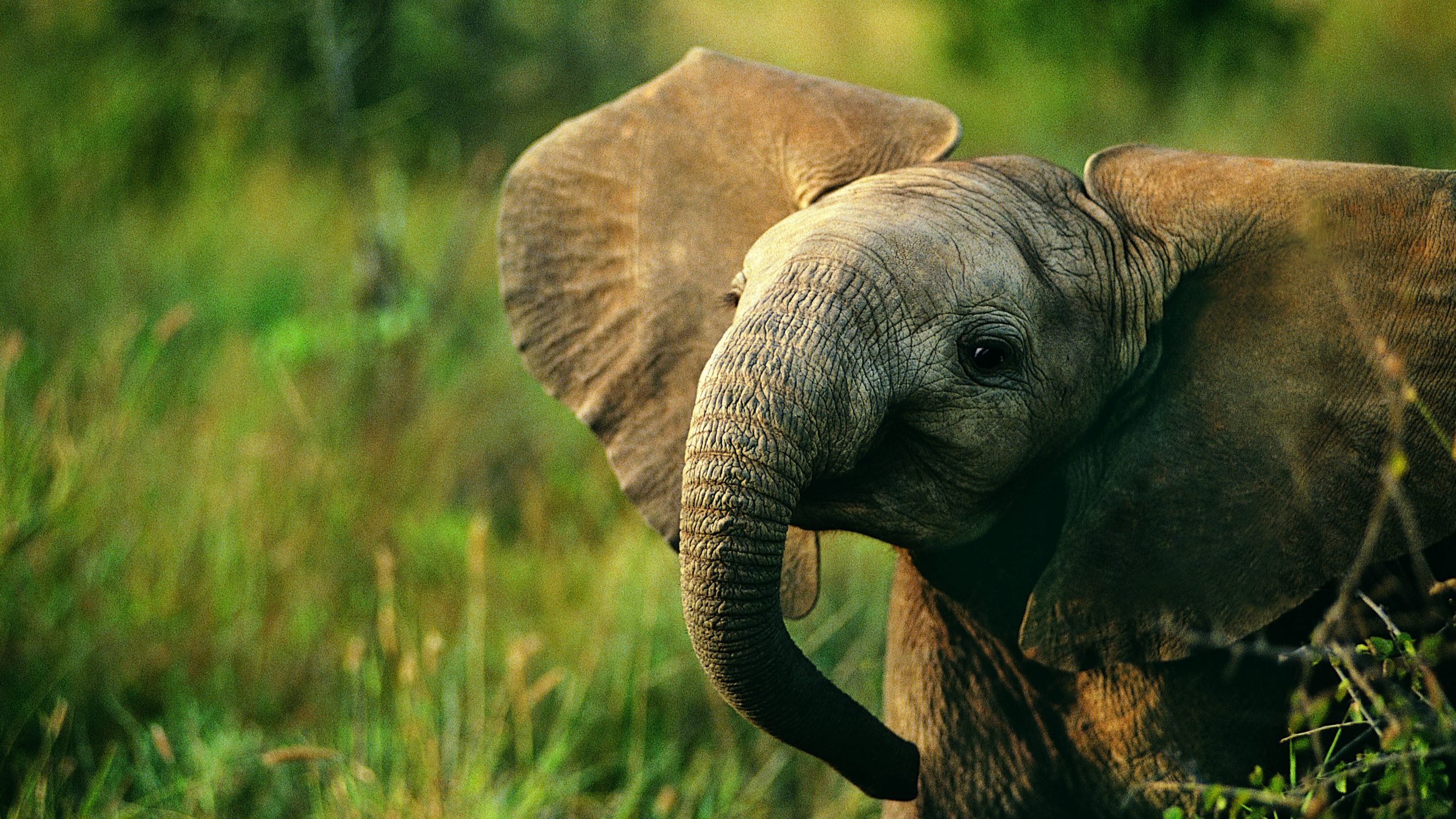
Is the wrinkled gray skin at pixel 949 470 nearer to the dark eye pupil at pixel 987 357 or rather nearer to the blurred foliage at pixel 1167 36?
the dark eye pupil at pixel 987 357

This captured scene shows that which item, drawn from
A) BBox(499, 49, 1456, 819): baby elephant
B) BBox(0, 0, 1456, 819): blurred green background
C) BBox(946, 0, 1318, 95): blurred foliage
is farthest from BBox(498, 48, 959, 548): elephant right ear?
BBox(946, 0, 1318, 95): blurred foliage

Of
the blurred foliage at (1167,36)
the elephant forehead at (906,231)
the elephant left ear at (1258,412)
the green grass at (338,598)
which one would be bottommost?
the green grass at (338,598)

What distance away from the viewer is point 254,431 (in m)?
4.98

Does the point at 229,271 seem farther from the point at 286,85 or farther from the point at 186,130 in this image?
the point at 286,85

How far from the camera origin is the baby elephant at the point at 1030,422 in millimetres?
1873

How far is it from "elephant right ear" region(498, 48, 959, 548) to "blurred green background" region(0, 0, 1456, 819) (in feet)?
2.01

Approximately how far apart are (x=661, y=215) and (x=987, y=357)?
856mm

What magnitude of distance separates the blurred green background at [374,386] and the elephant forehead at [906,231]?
125 cm

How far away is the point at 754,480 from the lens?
1747mm

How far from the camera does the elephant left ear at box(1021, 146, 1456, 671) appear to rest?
6.92 feet

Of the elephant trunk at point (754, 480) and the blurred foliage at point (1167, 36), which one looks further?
the blurred foliage at point (1167, 36)

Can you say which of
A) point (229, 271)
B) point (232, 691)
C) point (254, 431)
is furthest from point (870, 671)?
point (229, 271)

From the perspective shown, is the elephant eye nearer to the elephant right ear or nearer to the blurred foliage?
the elephant right ear

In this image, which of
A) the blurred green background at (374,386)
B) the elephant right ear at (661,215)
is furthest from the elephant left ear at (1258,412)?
the blurred green background at (374,386)
